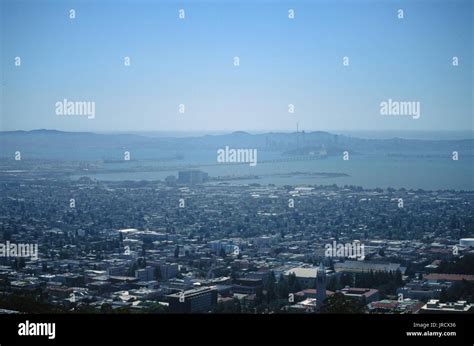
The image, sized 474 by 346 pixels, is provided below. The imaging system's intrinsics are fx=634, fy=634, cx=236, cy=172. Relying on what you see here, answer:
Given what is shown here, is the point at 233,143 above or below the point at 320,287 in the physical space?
above

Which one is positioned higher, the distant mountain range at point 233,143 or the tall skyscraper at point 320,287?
the distant mountain range at point 233,143

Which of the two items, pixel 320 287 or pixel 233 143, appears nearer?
pixel 320 287

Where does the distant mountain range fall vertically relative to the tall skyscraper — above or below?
above

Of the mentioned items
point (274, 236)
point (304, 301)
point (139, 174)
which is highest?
point (139, 174)

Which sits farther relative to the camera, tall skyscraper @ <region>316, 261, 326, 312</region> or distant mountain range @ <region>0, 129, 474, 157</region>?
distant mountain range @ <region>0, 129, 474, 157</region>

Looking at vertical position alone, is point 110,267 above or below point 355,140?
below

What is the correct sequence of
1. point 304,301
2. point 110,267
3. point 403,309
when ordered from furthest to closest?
1. point 110,267
2. point 304,301
3. point 403,309

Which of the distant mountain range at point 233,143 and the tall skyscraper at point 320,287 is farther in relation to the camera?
the distant mountain range at point 233,143

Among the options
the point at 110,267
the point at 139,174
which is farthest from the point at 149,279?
the point at 139,174
